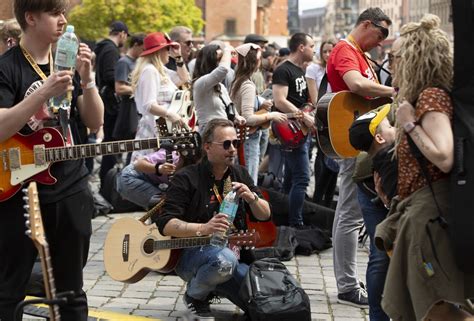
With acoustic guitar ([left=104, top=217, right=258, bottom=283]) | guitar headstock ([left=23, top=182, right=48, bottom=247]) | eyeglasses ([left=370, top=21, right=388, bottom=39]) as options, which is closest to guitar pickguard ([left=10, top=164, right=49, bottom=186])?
guitar headstock ([left=23, top=182, right=48, bottom=247])

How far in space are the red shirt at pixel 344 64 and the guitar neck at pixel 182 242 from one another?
155 centimetres

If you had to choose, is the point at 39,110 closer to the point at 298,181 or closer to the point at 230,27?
the point at 298,181

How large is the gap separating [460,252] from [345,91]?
3.00m

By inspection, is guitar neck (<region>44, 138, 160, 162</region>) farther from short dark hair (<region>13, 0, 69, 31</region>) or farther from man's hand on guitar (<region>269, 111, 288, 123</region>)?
man's hand on guitar (<region>269, 111, 288, 123</region>)

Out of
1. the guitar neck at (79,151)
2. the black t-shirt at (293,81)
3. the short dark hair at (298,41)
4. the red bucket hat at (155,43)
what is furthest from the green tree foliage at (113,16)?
the guitar neck at (79,151)

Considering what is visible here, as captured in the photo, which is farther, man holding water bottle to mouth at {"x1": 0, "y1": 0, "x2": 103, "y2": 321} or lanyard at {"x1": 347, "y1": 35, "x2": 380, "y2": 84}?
lanyard at {"x1": 347, "y1": 35, "x2": 380, "y2": 84}

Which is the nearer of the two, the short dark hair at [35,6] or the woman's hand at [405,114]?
the woman's hand at [405,114]

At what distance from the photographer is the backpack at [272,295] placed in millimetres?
6699

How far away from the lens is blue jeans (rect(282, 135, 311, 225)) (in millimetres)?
10797

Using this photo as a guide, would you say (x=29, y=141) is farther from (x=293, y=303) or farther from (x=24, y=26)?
(x=293, y=303)

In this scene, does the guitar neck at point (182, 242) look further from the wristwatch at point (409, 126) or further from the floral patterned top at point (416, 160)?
the wristwatch at point (409, 126)

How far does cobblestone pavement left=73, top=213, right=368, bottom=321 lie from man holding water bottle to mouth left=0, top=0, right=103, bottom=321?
6.37 feet

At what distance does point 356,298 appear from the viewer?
301 inches

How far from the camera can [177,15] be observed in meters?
66.3
